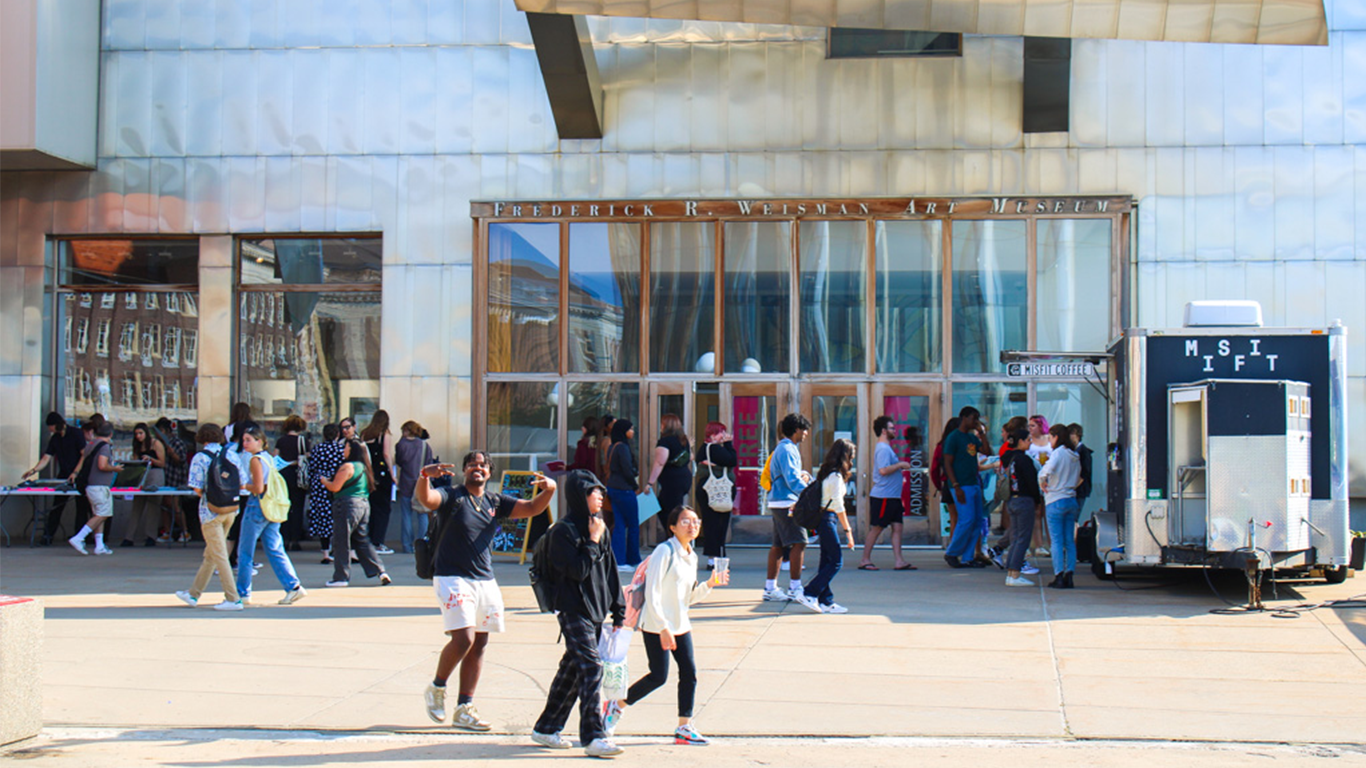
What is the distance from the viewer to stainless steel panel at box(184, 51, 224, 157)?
17266 millimetres

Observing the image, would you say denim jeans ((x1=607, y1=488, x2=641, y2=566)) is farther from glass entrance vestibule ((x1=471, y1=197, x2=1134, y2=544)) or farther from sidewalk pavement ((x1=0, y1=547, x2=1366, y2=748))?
glass entrance vestibule ((x1=471, y1=197, x2=1134, y2=544))

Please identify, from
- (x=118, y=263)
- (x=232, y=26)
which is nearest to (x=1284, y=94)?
(x=232, y=26)

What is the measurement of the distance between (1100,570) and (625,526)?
4827 mm

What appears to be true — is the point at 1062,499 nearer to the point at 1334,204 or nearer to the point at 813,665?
the point at 813,665

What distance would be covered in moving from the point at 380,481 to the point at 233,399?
3.66 metres

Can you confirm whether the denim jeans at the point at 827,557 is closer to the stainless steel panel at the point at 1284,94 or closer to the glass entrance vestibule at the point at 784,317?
the glass entrance vestibule at the point at 784,317

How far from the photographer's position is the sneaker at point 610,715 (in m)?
6.48

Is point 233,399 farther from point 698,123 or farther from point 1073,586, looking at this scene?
point 1073,586

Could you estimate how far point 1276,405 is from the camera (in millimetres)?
11000

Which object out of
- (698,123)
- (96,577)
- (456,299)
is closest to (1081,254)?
(698,123)

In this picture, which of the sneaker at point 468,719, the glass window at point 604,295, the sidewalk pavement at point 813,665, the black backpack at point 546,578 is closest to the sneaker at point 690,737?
the sidewalk pavement at point 813,665

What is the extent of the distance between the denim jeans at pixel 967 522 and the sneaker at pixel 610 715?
802cm

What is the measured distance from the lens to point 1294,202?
1569cm

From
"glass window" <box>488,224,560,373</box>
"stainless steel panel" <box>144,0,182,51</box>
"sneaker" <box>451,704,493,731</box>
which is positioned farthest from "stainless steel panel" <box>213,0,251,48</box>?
"sneaker" <box>451,704,493,731</box>
